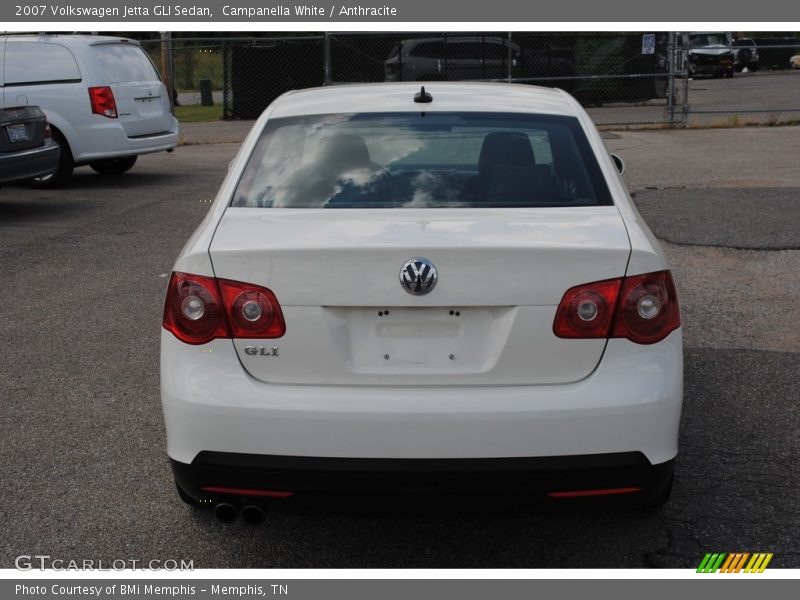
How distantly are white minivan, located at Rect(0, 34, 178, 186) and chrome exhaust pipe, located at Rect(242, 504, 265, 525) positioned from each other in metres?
11.9

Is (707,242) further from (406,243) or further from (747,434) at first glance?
(406,243)

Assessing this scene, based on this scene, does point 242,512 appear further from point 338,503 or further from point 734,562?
point 734,562

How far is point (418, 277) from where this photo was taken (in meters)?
3.36

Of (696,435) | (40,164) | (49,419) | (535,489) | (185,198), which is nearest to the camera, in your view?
(535,489)

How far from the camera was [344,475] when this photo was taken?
11.1 ft

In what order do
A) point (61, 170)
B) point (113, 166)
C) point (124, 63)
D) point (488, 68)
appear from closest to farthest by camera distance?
1. point (61, 170)
2. point (124, 63)
3. point (113, 166)
4. point (488, 68)

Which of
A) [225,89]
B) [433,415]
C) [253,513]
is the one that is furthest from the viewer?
[225,89]

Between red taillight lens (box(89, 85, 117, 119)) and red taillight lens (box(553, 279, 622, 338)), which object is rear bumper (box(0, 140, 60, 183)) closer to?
red taillight lens (box(89, 85, 117, 119))

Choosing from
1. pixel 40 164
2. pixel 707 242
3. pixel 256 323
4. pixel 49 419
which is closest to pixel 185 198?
pixel 40 164

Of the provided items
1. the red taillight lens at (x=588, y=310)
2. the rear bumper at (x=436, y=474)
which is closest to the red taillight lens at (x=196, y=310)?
the rear bumper at (x=436, y=474)

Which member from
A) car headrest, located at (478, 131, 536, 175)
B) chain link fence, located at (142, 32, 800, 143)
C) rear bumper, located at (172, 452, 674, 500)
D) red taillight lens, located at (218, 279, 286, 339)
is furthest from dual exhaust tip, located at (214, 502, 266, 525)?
chain link fence, located at (142, 32, 800, 143)

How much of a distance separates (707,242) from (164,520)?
6696 mm

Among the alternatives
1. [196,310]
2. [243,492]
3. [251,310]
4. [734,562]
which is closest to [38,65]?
[196,310]

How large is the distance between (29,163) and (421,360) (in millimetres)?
9958
